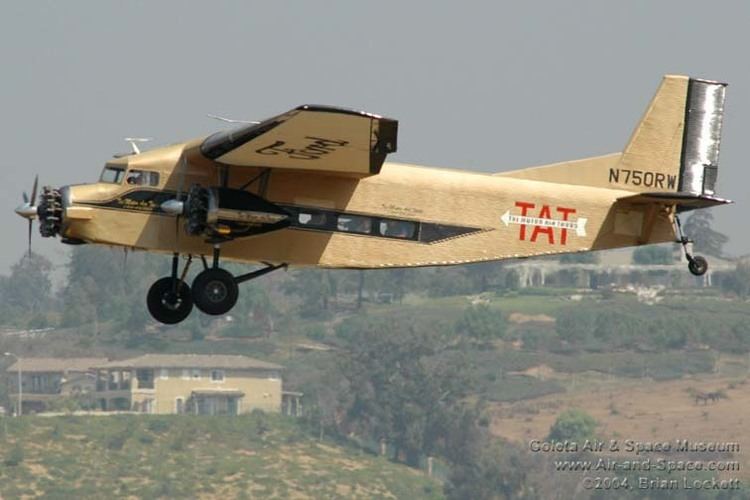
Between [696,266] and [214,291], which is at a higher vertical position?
[696,266]

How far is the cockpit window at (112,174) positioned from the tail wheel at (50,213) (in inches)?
36.7

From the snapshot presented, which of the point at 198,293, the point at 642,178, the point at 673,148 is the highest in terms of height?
the point at 673,148

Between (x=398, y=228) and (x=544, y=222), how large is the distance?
3227 millimetres

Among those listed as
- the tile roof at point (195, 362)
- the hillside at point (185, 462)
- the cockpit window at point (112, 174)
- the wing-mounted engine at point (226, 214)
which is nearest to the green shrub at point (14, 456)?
the hillside at point (185, 462)

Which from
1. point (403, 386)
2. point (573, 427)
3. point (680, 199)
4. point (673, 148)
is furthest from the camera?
point (403, 386)

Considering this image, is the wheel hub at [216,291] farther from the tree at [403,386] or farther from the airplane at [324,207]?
the tree at [403,386]

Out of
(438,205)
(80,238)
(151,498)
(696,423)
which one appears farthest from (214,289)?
(696,423)

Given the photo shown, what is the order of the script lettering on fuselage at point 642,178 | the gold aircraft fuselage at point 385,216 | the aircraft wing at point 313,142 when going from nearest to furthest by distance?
the aircraft wing at point 313,142, the gold aircraft fuselage at point 385,216, the script lettering on fuselage at point 642,178

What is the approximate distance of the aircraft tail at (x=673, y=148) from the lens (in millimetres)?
35688

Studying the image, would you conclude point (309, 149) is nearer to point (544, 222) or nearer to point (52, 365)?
point (544, 222)

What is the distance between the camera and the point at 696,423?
159125mm

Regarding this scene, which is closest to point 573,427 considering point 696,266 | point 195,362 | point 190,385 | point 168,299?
point 190,385

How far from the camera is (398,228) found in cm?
3269

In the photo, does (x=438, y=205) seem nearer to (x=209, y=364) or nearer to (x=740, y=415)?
(x=740, y=415)
